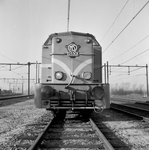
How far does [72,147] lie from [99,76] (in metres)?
3.66

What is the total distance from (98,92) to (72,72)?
135 cm

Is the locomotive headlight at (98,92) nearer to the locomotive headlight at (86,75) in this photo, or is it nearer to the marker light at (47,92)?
the locomotive headlight at (86,75)

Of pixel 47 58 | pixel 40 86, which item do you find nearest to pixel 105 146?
pixel 40 86

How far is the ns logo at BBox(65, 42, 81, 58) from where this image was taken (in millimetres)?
6355

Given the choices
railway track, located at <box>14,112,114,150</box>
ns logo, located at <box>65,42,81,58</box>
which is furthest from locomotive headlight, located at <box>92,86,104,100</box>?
ns logo, located at <box>65,42,81,58</box>

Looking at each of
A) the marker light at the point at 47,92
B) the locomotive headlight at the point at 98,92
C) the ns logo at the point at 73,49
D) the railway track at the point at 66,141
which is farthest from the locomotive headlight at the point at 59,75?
the railway track at the point at 66,141

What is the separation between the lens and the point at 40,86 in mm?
5328

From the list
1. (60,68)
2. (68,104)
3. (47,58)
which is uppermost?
(47,58)

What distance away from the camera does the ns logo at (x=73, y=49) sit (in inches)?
250

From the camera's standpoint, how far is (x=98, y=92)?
5336 mm

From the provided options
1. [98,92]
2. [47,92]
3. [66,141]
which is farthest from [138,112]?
[66,141]

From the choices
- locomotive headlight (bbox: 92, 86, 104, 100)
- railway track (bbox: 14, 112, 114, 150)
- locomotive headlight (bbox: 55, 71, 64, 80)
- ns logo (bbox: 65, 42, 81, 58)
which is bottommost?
railway track (bbox: 14, 112, 114, 150)

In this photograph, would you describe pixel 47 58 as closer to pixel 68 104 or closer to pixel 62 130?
pixel 68 104

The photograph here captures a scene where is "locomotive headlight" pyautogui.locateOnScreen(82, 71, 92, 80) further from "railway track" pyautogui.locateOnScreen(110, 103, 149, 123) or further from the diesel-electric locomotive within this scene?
"railway track" pyautogui.locateOnScreen(110, 103, 149, 123)
